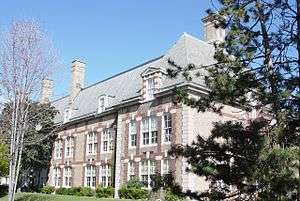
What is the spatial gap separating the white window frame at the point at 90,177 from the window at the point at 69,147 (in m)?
3.73

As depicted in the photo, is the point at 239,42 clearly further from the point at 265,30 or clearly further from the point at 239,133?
the point at 239,133

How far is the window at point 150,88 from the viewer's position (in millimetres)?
28197

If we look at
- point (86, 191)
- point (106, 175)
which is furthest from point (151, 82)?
point (86, 191)

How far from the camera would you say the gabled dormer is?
90.8ft

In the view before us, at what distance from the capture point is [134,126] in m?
29.8

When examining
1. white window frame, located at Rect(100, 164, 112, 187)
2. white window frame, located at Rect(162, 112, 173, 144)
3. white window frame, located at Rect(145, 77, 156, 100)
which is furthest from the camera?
white window frame, located at Rect(100, 164, 112, 187)

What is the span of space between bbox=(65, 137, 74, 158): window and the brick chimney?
5.98 meters

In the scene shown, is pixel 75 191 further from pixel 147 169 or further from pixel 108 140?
pixel 147 169

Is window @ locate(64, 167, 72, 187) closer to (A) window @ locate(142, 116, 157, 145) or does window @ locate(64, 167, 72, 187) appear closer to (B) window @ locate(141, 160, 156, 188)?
(B) window @ locate(141, 160, 156, 188)

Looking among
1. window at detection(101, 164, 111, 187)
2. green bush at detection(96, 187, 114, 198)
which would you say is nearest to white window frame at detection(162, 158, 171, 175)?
green bush at detection(96, 187, 114, 198)

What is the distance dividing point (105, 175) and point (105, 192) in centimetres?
245

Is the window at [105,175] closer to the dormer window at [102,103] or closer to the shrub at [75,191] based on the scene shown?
the shrub at [75,191]

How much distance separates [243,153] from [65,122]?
1223 inches

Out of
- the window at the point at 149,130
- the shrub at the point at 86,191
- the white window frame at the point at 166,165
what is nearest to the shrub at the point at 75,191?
the shrub at the point at 86,191
